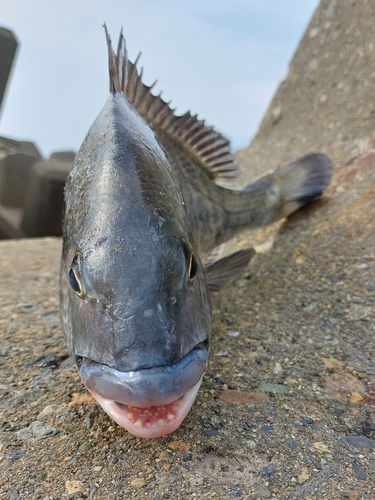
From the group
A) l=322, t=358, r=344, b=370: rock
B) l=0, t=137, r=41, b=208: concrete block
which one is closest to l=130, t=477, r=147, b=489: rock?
l=322, t=358, r=344, b=370: rock

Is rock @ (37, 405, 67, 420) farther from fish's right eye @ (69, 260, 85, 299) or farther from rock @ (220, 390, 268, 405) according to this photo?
rock @ (220, 390, 268, 405)

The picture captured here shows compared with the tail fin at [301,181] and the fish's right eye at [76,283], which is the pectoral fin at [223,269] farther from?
the tail fin at [301,181]

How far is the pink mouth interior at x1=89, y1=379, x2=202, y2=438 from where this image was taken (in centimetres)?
131

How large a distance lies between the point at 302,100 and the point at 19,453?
200 inches

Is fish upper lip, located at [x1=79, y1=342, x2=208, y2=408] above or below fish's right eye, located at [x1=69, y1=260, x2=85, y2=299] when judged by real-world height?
below

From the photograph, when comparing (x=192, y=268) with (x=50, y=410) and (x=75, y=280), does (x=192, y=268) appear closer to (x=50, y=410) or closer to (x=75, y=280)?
(x=75, y=280)

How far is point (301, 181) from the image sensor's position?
3.72 m

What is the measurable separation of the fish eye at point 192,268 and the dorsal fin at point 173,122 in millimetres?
1138

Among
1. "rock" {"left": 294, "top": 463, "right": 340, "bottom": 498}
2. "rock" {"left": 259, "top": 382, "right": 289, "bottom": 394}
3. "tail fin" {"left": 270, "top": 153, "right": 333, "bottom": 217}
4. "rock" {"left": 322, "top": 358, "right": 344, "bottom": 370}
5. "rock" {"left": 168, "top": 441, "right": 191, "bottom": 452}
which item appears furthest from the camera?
"tail fin" {"left": 270, "top": 153, "right": 333, "bottom": 217}

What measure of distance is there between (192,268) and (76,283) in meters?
0.41

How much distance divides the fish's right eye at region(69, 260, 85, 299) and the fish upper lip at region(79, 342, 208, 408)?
259mm

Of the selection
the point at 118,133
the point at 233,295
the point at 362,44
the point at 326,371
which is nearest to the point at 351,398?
the point at 326,371

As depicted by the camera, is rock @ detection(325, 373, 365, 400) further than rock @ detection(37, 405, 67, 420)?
Yes

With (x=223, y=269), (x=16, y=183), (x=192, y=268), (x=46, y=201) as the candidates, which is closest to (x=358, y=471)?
(x=192, y=268)
